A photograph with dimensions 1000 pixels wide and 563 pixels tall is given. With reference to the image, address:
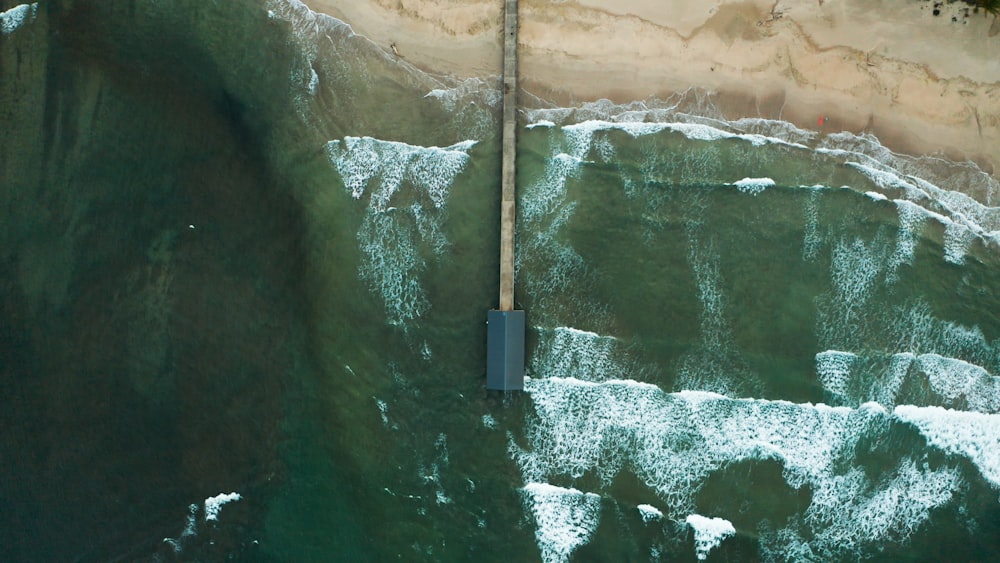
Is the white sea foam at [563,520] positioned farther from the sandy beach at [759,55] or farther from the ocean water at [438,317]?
the sandy beach at [759,55]

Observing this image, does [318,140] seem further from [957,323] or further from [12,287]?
[957,323]

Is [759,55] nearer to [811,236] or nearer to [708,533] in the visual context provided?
[811,236]

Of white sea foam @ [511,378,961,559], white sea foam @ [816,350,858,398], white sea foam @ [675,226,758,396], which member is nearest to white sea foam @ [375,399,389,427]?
white sea foam @ [511,378,961,559]

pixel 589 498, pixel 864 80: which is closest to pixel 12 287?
pixel 589 498

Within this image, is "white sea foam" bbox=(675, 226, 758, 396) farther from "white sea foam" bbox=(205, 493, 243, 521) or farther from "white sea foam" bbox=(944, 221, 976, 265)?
"white sea foam" bbox=(205, 493, 243, 521)

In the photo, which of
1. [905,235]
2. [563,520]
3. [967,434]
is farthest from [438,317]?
[967,434]

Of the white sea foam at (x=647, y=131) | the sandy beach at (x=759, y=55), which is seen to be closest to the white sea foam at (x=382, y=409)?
the white sea foam at (x=647, y=131)
